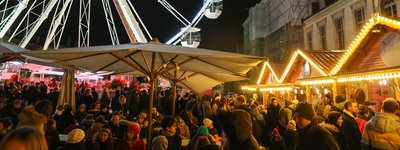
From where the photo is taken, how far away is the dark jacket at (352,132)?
16.6 ft

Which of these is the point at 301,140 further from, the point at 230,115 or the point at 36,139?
the point at 36,139

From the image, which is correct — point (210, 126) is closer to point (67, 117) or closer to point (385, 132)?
point (385, 132)

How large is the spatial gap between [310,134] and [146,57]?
381cm

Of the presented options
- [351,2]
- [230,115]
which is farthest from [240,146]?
[351,2]

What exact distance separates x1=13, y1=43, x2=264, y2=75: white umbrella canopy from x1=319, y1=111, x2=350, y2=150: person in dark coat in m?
1.78

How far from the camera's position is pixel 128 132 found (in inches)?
180

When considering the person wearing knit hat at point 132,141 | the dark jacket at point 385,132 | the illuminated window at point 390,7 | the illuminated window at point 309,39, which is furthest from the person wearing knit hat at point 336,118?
the illuminated window at point 309,39

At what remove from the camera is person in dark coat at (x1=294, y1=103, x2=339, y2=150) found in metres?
3.17

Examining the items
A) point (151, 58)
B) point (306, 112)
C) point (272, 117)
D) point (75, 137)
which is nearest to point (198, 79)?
point (272, 117)

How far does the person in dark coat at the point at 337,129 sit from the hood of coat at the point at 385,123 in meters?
0.72

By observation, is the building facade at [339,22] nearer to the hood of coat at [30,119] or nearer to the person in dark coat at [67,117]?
the person in dark coat at [67,117]

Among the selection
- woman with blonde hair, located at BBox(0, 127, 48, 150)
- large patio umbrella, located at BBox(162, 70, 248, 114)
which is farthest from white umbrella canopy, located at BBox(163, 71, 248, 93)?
woman with blonde hair, located at BBox(0, 127, 48, 150)

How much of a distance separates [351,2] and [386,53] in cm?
1109

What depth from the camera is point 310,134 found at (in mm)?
3271
